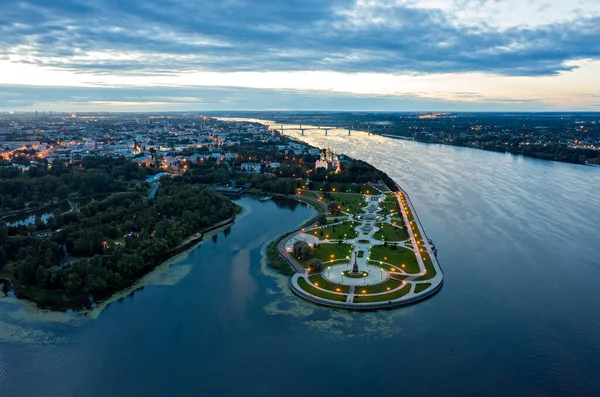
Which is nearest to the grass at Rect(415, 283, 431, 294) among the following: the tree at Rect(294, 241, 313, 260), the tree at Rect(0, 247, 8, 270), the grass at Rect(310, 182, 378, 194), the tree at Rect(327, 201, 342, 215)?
the tree at Rect(294, 241, 313, 260)

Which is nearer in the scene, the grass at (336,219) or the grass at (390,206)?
the grass at (336,219)

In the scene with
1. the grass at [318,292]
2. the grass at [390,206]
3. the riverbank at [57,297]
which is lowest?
the riverbank at [57,297]

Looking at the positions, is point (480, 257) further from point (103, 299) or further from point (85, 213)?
point (85, 213)

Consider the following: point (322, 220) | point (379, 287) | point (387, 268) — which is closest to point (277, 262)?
point (387, 268)

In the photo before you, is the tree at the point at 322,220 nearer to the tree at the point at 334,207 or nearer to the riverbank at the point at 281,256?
the riverbank at the point at 281,256

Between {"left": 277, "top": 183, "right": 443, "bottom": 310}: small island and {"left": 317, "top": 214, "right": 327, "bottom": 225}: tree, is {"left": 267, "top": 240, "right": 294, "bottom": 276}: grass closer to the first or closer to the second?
{"left": 277, "top": 183, "right": 443, "bottom": 310}: small island

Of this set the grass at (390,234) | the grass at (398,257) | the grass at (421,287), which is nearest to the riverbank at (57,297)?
the grass at (398,257)
